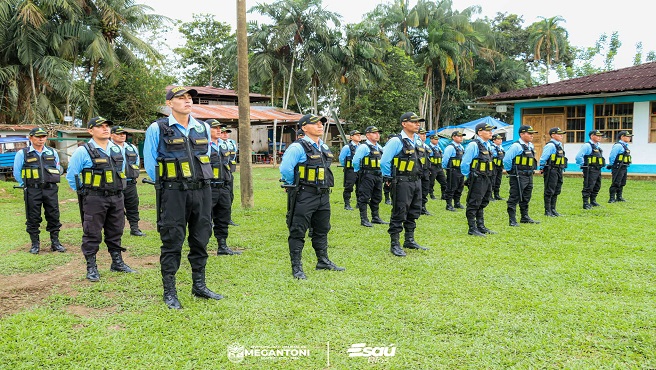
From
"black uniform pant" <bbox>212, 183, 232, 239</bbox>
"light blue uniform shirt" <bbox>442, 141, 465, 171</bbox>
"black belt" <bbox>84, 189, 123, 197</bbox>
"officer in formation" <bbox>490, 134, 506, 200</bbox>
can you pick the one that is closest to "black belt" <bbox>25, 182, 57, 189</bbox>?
"black belt" <bbox>84, 189, 123, 197</bbox>

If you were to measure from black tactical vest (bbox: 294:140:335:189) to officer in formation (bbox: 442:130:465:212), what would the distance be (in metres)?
6.66

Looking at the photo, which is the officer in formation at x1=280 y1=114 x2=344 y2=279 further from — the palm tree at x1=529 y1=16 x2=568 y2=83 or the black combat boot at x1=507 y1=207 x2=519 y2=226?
the palm tree at x1=529 y1=16 x2=568 y2=83

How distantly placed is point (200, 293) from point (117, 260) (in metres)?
1.81

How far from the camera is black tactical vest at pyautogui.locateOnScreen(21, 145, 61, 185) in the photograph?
754 centimetres

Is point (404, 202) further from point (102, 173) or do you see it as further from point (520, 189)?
point (102, 173)

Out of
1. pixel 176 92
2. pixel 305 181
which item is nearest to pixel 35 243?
pixel 176 92

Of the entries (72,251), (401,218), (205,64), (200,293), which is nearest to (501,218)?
(401,218)

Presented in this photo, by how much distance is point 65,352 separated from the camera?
3.93 metres

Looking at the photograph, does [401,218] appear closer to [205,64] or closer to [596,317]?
[596,317]

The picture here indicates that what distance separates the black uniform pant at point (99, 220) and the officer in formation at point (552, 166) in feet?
26.5

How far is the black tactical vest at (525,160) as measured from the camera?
960 centimetres

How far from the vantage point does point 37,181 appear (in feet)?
24.9

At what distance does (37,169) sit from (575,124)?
19.1m

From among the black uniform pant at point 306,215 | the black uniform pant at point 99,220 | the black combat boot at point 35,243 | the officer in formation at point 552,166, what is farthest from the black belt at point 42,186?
the officer in formation at point 552,166
